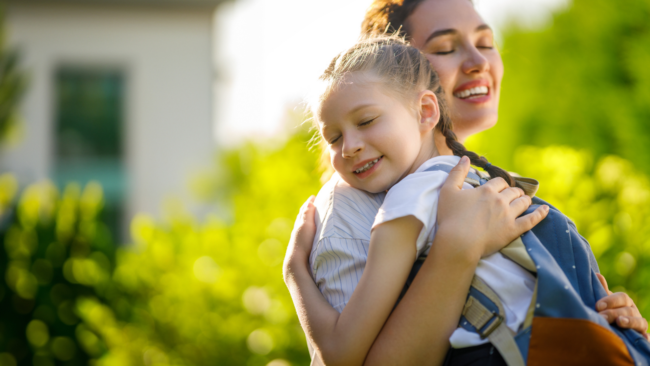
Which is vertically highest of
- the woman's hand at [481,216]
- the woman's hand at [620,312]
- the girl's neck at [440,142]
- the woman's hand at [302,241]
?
the girl's neck at [440,142]

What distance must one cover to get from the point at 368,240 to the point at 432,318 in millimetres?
250

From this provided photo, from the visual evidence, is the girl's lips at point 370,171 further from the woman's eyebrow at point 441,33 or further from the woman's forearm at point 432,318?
the woman's eyebrow at point 441,33

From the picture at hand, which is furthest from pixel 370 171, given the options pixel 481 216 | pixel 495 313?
pixel 495 313

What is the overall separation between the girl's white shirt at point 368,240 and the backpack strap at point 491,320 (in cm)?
1

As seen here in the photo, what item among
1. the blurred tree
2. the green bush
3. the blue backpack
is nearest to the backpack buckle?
the blue backpack

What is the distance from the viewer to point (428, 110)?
154 cm

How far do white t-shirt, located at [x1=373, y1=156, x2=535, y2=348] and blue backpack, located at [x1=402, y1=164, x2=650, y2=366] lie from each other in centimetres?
2

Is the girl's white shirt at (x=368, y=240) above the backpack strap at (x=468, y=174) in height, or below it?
below

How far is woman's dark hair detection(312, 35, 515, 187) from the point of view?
1471 millimetres

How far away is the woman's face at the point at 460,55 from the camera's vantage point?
1812mm

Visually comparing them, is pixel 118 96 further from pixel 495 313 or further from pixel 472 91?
pixel 495 313

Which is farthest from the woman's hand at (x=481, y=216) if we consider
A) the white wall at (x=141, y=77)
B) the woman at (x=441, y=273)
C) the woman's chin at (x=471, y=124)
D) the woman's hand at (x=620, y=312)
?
the white wall at (x=141, y=77)

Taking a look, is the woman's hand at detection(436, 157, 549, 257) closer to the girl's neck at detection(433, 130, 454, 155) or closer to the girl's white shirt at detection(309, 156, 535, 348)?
the girl's white shirt at detection(309, 156, 535, 348)

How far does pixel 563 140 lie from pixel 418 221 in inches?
250
